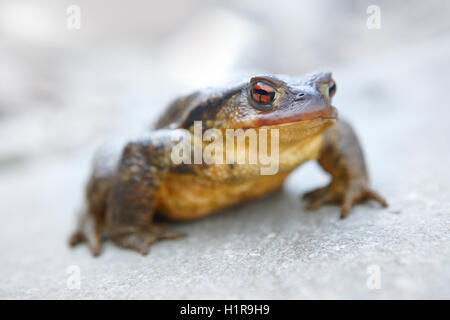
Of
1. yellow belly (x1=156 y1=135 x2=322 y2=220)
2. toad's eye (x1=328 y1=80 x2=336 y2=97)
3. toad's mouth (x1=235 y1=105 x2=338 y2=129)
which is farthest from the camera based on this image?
yellow belly (x1=156 y1=135 x2=322 y2=220)

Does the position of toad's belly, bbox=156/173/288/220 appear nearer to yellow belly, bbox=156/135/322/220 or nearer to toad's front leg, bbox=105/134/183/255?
yellow belly, bbox=156/135/322/220

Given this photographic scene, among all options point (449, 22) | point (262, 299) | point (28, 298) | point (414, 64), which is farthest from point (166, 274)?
point (449, 22)

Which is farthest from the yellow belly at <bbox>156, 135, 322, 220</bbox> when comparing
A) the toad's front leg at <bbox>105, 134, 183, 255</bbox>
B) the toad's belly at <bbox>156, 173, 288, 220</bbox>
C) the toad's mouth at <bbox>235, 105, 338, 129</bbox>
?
the toad's mouth at <bbox>235, 105, 338, 129</bbox>

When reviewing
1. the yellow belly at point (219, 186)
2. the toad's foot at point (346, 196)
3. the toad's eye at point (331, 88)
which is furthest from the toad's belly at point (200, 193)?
the toad's eye at point (331, 88)

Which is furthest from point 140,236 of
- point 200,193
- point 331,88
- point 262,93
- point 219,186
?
point 331,88

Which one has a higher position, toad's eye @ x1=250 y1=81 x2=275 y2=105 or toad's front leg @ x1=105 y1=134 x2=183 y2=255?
toad's eye @ x1=250 y1=81 x2=275 y2=105

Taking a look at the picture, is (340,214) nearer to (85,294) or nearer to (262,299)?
(262,299)

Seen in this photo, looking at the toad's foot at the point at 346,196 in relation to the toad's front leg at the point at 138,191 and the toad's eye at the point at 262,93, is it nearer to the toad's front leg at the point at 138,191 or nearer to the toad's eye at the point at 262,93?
the toad's eye at the point at 262,93
